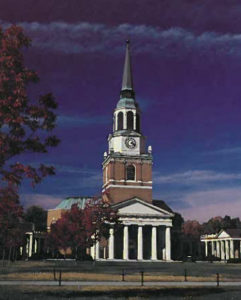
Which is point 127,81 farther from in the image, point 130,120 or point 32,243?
point 32,243

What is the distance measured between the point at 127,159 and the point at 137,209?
31.8ft

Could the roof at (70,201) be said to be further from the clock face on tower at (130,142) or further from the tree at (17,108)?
the tree at (17,108)

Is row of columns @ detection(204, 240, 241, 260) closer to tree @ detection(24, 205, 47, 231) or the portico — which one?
the portico

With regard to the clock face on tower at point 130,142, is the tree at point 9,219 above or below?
below

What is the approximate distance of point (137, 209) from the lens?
269 feet

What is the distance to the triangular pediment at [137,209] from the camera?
81188 millimetres

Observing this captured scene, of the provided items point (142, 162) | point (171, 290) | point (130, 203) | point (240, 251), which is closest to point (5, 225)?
point (130, 203)

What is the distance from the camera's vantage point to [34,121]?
19219 millimetres

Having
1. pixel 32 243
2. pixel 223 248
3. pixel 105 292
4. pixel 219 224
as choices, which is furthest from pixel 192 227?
pixel 105 292

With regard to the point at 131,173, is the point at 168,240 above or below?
below

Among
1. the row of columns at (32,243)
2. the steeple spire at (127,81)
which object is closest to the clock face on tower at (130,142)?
the steeple spire at (127,81)

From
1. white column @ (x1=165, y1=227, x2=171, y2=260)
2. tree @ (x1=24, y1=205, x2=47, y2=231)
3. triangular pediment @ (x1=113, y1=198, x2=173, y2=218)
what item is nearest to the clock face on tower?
triangular pediment @ (x1=113, y1=198, x2=173, y2=218)

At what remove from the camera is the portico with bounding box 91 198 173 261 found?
81.1 m

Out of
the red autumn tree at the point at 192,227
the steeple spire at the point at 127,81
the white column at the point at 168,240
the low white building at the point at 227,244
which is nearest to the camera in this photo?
the white column at the point at 168,240
